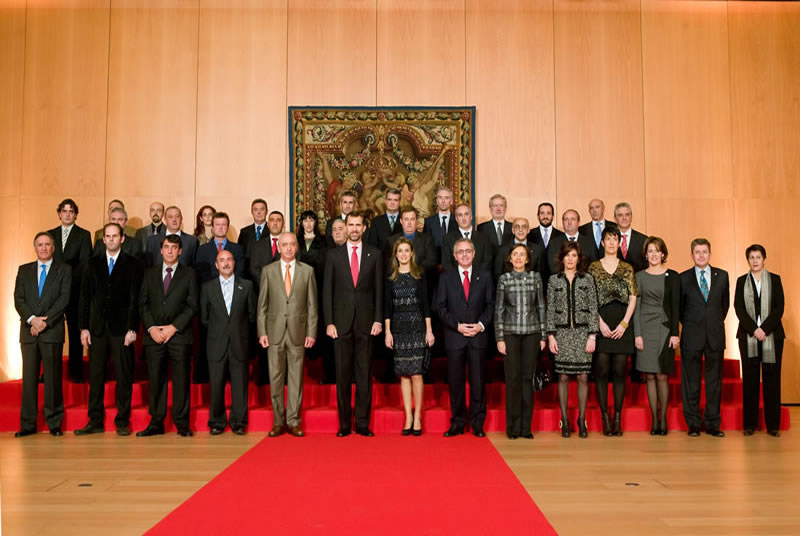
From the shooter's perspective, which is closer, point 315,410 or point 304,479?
point 304,479

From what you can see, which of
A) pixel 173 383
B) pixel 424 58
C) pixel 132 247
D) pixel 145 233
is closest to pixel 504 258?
pixel 173 383

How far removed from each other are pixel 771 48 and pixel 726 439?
4956mm

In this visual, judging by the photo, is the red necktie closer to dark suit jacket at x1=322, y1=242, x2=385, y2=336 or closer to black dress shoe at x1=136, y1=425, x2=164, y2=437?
dark suit jacket at x1=322, y1=242, x2=385, y2=336

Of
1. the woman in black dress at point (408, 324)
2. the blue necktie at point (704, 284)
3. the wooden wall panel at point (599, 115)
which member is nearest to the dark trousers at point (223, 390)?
the woman in black dress at point (408, 324)

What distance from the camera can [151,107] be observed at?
299 inches

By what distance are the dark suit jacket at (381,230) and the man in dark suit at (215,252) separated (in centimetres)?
118

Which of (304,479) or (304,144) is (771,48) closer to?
(304,144)

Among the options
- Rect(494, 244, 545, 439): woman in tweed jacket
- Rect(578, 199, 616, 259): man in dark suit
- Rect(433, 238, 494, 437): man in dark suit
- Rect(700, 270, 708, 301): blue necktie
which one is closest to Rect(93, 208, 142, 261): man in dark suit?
Rect(433, 238, 494, 437): man in dark suit

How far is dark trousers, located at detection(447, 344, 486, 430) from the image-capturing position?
5.09 meters

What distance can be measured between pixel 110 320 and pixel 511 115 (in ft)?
15.7

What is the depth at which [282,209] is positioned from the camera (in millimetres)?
7543

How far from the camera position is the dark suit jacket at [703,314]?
527 cm

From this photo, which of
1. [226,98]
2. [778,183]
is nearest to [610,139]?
[778,183]

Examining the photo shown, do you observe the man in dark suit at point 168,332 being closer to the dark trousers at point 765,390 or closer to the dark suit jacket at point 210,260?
the dark suit jacket at point 210,260
